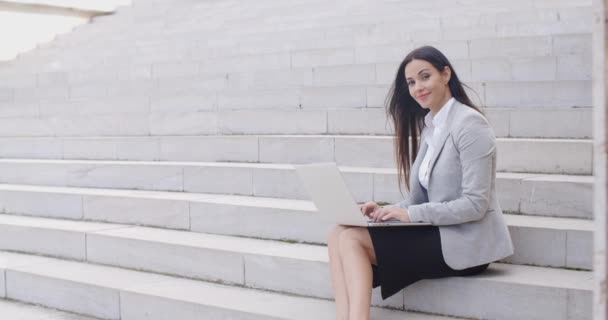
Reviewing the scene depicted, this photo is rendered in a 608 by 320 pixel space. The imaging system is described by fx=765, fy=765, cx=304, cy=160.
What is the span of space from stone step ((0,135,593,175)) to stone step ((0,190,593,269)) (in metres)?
0.54

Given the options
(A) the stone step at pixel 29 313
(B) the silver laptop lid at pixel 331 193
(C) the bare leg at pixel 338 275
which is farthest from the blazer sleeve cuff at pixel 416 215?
(A) the stone step at pixel 29 313

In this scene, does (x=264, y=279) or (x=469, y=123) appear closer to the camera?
(x=469, y=123)

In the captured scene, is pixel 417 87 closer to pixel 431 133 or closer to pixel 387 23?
pixel 431 133

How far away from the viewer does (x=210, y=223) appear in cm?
512

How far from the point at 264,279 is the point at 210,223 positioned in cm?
87

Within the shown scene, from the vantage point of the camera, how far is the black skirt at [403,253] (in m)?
3.41

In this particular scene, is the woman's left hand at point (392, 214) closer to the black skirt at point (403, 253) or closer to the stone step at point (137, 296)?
the black skirt at point (403, 253)

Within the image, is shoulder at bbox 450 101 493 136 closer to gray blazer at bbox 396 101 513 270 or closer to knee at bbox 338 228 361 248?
gray blazer at bbox 396 101 513 270

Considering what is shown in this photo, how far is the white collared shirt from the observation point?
3.58m

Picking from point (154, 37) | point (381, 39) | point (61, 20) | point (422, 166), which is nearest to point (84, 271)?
point (422, 166)

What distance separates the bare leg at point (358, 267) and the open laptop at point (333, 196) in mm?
63

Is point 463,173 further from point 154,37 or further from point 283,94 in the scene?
point 154,37

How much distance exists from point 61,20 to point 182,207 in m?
9.03

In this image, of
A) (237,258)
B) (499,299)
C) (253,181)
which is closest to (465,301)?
(499,299)
